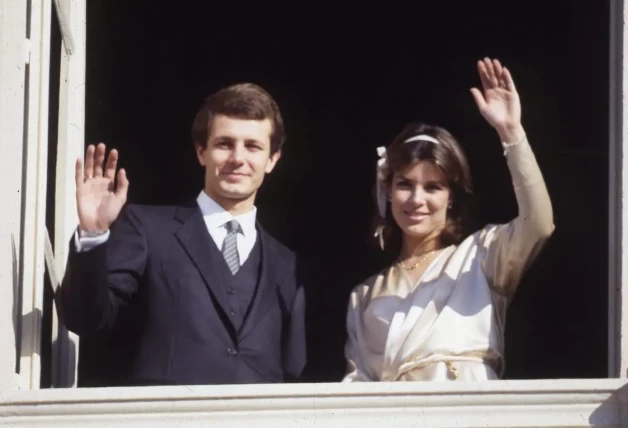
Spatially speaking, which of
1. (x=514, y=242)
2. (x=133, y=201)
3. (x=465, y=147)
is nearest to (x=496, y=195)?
(x=465, y=147)

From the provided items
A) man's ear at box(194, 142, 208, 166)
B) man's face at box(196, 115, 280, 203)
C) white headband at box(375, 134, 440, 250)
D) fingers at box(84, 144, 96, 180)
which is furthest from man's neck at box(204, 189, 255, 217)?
fingers at box(84, 144, 96, 180)

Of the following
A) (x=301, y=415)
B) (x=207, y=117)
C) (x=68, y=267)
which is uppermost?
(x=207, y=117)

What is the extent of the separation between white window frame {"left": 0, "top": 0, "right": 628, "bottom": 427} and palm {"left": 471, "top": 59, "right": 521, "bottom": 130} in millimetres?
295

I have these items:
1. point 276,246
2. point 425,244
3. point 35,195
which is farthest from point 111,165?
point 425,244

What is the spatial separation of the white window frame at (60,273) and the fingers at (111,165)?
216mm

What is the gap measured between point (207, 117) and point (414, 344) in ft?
3.00

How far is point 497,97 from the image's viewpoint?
580cm

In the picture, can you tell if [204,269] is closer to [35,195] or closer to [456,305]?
[35,195]

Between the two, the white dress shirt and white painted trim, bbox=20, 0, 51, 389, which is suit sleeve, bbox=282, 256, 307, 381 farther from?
white painted trim, bbox=20, 0, 51, 389

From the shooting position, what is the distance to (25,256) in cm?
574

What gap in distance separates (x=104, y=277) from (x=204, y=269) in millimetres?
342

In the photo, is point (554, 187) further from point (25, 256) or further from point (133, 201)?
point (25, 256)

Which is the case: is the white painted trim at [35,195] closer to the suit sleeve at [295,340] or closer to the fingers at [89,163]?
the fingers at [89,163]

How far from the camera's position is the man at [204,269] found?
570 cm
